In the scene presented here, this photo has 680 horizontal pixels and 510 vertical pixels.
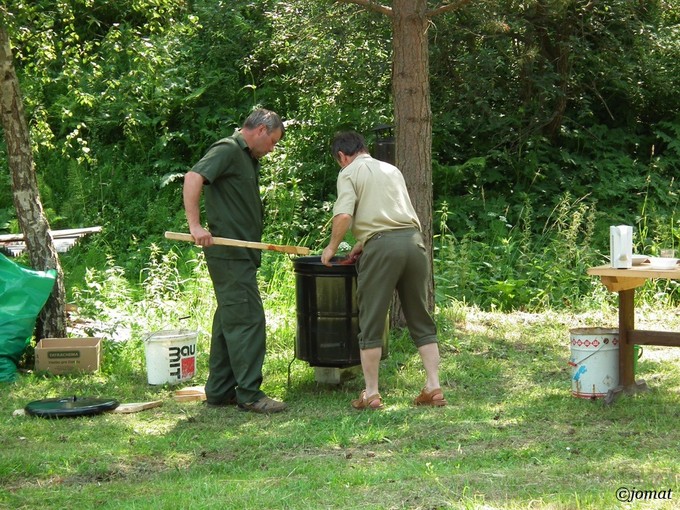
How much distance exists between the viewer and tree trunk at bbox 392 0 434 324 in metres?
8.28

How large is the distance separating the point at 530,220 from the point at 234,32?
5172 mm

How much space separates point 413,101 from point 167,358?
2984mm

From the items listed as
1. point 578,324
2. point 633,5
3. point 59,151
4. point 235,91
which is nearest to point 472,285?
point 578,324

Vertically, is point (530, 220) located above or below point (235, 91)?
below

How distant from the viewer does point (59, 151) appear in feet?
46.4

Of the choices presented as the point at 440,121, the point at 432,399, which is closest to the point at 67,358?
the point at 432,399

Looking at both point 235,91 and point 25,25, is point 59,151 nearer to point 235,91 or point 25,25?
point 235,91

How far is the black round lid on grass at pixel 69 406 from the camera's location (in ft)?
21.8

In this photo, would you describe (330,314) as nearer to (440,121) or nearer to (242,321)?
(242,321)

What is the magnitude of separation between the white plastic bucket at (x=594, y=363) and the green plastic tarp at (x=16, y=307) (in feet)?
13.9

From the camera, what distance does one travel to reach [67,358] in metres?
7.92

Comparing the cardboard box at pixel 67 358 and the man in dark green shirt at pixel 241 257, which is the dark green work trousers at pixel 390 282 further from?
the cardboard box at pixel 67 358

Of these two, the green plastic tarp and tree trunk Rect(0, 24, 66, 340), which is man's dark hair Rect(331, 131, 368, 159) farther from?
tree trunk Rect(0, 24, 66, 340)

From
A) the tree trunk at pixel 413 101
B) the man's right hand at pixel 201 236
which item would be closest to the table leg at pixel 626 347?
the tree trunk at pixel 413 101
